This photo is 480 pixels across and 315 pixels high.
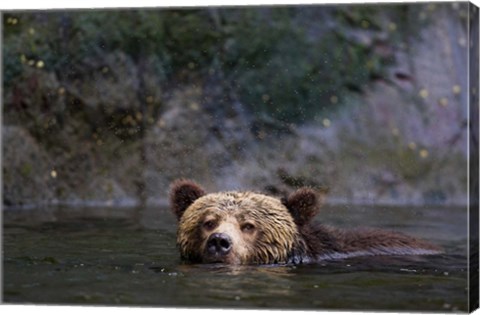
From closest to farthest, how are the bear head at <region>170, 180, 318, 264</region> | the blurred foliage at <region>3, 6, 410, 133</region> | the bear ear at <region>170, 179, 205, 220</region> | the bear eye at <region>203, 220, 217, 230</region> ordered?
the bear head at <region>170, 180, 318, 264</region> < the bear eye at <region>203, 220, 217, 230</region> < the bear ear at <region>170, 179, 205, 220</region> < the blurred foliage at <region>3, 6, 410, 133</region>

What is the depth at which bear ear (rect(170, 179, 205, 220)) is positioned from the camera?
11438 millimetres

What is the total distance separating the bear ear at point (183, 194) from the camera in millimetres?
11438

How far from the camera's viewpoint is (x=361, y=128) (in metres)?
12.0

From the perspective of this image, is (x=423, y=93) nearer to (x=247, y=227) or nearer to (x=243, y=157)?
(x=243, y=157)

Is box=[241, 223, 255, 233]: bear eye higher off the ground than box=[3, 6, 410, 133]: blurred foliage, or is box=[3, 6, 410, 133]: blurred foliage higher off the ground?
box=[3, 6, 410, 133]: blurred foliage

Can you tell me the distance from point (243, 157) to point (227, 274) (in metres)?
1.86

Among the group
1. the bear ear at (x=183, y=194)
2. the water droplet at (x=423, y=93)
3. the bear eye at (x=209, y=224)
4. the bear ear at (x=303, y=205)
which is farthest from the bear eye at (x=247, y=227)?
the water droplet at (x=423, y=93)

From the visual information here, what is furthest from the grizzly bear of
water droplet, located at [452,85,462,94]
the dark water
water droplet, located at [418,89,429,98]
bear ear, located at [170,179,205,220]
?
water droplet, located at [452,85,462,94]

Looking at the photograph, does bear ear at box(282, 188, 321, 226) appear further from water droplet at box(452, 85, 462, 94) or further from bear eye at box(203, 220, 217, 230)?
water droplet at box(452, 85, 462, 94)

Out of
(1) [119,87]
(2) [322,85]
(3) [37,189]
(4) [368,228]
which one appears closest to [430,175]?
(4) [368,228]

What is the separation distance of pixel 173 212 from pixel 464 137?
2.83 meters

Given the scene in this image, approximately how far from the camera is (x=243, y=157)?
39.9 ft

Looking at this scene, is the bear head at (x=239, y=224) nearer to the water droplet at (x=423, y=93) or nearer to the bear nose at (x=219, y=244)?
the bear nose at (x=219, y=244)

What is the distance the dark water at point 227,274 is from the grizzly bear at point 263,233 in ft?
0.49
